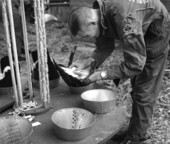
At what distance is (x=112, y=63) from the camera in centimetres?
471

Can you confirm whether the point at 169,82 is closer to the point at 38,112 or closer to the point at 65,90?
the point at 65,90

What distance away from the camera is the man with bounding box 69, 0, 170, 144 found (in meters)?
1.72

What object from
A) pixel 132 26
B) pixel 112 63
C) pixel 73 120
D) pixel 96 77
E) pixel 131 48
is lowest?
pixel 112 63

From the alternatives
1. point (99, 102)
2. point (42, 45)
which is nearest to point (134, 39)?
point (99, 102)

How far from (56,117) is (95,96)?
432 millimetres

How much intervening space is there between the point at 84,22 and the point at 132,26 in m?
0.33

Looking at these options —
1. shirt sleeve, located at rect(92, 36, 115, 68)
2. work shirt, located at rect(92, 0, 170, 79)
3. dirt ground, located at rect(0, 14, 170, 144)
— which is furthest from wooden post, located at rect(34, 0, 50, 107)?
shirt sleeve, located at rect(92, 36, 115, 68)

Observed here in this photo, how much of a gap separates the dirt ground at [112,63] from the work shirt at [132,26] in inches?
14.3

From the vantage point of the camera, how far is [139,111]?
2330 millimetres

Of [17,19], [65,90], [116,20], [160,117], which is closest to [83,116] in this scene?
[65,90]

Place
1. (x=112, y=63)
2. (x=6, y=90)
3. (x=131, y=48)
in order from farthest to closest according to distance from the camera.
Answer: (x=112, y=63), (x=6, y=90), (x=131, y=48)

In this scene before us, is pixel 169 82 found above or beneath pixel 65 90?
beneath

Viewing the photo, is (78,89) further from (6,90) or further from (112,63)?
(112,63)

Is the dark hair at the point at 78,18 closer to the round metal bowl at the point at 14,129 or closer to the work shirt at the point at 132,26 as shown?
the work shirt at the point at 132,26
